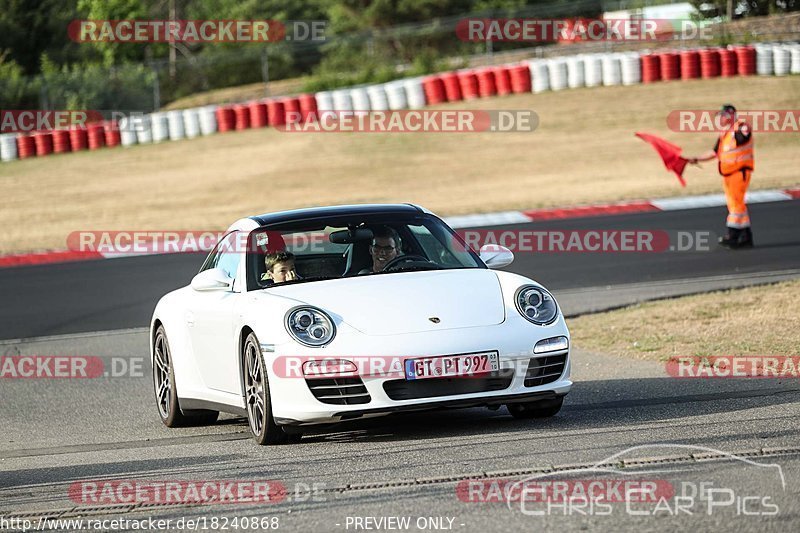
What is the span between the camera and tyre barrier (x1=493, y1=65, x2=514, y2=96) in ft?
118

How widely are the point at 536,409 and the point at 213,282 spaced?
200cm

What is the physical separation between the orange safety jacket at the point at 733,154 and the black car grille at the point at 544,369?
404 inches

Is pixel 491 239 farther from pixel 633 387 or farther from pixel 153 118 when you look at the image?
pixel 153 118

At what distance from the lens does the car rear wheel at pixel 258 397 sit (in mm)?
7297

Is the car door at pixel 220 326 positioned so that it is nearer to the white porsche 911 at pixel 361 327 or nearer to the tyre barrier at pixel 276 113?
the white porsche 911 at pixel 361 327

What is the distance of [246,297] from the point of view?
7.80 metres

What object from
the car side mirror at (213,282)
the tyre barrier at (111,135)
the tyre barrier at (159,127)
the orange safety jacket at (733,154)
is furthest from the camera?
the tyre barrier at (159,127)

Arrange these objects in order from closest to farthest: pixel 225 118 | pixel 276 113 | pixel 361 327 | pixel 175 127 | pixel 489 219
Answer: pixel 361 327
pixel 489 219
pixel 276 113
pixel 225 118
pixel 175 127

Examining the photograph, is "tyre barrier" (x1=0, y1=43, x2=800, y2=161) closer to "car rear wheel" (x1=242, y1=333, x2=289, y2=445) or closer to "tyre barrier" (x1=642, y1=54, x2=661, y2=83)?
"tyre barrier" (x1=642, y1=54, x2=661, y2=83)

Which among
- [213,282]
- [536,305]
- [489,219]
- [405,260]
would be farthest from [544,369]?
[489,219]

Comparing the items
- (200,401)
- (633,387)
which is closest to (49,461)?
(200,401)

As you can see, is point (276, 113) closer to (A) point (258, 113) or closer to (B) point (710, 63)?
(A) point (258, 113)

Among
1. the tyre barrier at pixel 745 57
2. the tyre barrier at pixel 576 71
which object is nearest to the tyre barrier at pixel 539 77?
the tyre barrier at pixel 576 71

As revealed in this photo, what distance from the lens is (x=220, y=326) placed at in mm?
8055
